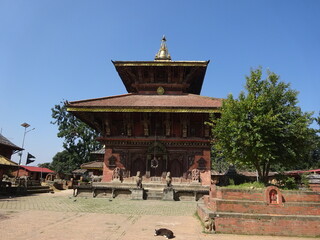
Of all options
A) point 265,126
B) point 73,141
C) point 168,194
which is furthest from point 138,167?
point 73,141

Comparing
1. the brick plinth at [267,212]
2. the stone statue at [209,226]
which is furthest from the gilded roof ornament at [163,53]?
the stone statue at [209,226]

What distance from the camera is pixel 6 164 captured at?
17531mm

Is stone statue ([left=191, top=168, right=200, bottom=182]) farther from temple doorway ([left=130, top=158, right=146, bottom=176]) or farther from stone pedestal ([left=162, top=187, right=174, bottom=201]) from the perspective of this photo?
temple doorway ([left=130, top=158, right=146, bottom=176])

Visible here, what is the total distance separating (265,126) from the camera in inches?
350

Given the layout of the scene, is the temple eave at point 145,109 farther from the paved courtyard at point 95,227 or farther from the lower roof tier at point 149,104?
the paved courtyard at point 95,227

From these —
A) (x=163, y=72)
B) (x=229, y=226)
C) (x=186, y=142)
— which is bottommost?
(x=229, y=226)

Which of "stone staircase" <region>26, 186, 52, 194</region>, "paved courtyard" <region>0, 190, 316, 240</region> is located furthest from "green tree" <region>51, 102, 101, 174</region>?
"paved courtyard" <region>0, 190, 316, 240</region>

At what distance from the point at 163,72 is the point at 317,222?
17.8 m

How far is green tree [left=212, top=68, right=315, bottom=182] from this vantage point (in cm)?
891

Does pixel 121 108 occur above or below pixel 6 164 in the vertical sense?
above

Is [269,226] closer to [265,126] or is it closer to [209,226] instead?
[209,226]

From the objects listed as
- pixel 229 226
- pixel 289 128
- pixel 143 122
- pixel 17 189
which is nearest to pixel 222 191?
pixel 229 226

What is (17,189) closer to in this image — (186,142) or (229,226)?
(186,142)

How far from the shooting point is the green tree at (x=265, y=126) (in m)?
8.91
